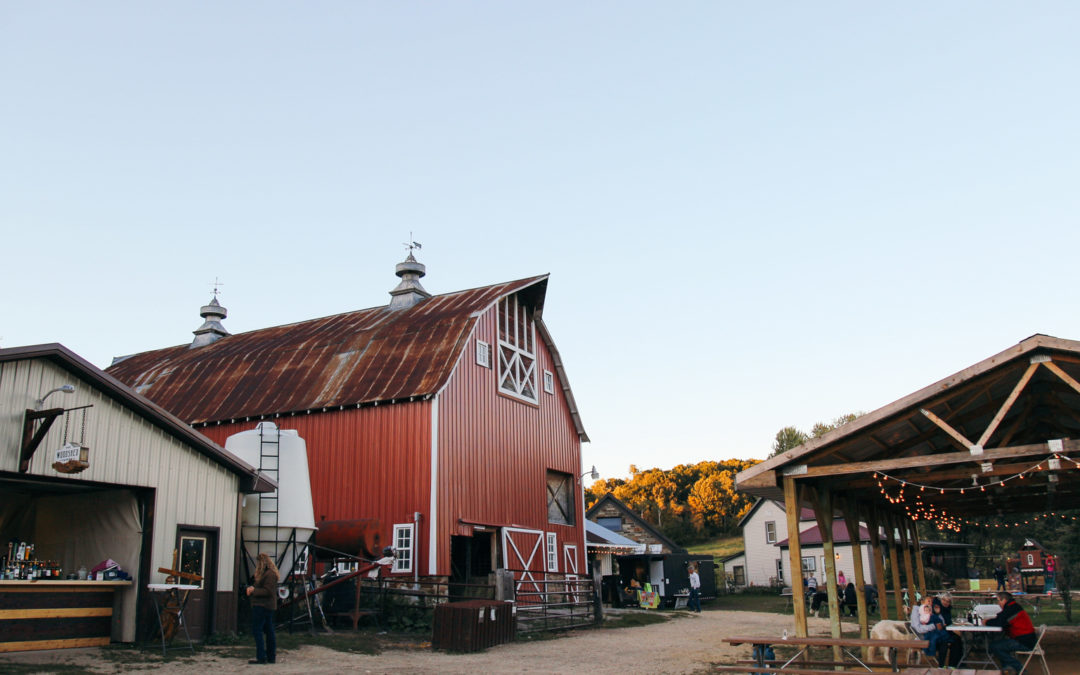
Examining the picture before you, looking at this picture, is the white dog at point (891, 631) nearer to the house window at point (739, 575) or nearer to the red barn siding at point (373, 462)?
the red barn siding at point (373, 462)

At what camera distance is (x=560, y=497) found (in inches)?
1041

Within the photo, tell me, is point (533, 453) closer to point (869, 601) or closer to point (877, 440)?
point (869, 601)

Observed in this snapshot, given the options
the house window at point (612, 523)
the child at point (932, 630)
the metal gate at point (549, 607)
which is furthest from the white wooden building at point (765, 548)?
the child at point (932, 630)

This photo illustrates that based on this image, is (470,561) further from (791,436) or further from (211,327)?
(791,436)

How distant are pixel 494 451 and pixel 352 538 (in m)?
4.23

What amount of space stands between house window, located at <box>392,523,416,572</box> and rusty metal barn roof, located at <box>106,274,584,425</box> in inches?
120

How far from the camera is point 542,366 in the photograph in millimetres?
26188

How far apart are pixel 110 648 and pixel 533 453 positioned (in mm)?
13460

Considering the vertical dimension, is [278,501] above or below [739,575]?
above

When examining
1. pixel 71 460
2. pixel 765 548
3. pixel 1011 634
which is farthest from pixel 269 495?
pixel 765 548

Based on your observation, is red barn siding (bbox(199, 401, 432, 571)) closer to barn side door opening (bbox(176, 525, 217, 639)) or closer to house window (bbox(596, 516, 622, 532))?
barn side door opening (bbox(176, 525, 217, 639))

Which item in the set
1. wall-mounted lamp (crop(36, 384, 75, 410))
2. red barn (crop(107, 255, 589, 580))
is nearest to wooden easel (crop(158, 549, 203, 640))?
wall-mounted lamp (crop(36, 384, 75, 410))

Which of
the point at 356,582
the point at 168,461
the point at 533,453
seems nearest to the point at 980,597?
the point at 533,453

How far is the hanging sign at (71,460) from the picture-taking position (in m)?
11.9
